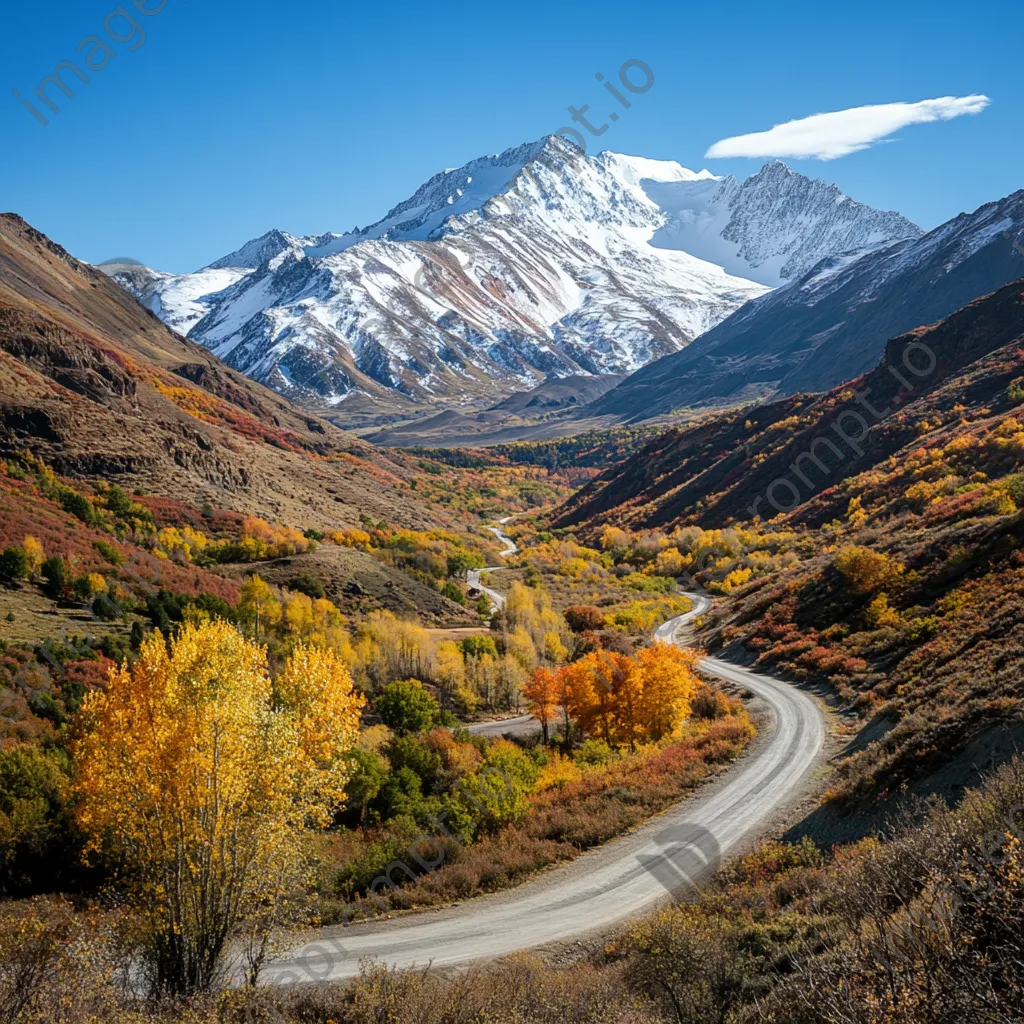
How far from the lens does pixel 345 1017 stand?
1391 centimetres

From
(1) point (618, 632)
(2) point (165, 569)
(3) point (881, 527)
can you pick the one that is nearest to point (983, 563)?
(3) point (881, 527)

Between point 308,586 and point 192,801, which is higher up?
point 308,586

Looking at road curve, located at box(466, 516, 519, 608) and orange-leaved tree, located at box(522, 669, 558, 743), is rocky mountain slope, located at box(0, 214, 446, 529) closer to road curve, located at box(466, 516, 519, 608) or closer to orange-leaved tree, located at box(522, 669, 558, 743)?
road curve, located at box(466, 516, 519, 608)

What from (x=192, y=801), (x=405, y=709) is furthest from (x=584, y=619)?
(x=192, y=801)

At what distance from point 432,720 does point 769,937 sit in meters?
32.7

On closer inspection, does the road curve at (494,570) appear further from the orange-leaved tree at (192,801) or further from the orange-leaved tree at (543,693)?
the orange-leaved tree at (192,801)

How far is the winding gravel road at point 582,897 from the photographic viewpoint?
1895cm

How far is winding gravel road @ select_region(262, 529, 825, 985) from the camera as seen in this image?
1895 cm

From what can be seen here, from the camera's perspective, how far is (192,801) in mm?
14742

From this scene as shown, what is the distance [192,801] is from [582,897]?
1226cm

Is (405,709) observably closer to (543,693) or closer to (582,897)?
(543,693)

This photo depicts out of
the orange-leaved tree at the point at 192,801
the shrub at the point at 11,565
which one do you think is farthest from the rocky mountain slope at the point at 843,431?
the shrub at the point at 11,565

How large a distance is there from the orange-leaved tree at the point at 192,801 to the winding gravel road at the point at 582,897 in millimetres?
3721

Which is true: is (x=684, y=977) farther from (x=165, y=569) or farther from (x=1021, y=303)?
(x=1021, y=303)
